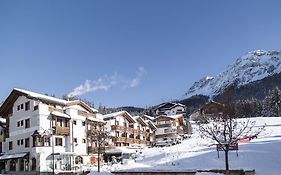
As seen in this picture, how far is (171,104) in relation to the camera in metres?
143

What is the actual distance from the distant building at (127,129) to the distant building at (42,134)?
1240cm

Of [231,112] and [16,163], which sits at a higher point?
[231,112]

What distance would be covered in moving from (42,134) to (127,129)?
29.6 metres

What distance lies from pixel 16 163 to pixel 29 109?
8102 mm

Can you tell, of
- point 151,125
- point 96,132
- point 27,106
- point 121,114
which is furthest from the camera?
point 151,125

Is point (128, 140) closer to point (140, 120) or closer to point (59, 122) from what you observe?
point (140, 120)

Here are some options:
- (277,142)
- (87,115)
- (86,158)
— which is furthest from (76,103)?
(277,142)

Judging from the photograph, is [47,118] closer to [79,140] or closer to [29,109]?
[29,109]

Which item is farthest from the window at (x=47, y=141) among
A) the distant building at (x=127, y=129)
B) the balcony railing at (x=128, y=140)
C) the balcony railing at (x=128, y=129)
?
the balcony railing at (x=128, y=129)

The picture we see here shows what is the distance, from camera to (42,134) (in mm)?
53094

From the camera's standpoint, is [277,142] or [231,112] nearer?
[231,112]

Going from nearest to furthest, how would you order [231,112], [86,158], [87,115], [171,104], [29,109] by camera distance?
[231,112], [29,109], [86,158], [87,115], [171,104]

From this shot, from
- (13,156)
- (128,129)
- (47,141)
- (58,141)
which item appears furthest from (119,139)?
(13,156)

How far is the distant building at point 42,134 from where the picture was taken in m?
53.4
